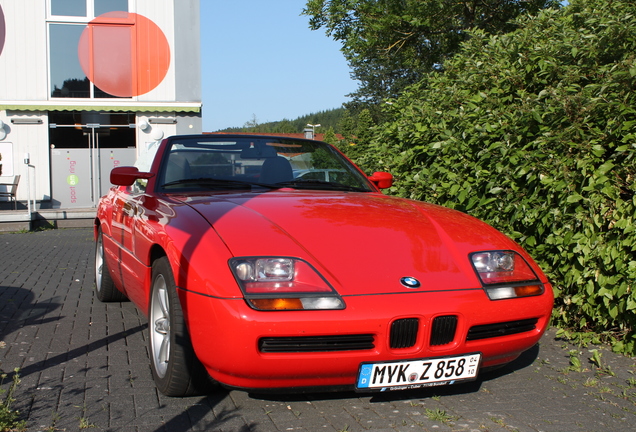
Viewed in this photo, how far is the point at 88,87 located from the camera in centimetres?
1855

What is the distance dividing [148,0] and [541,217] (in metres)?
16.5

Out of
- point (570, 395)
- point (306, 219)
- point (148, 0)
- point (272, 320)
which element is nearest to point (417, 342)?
point (272, 320)

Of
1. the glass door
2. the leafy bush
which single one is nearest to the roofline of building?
the glass door

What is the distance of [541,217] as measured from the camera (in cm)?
462

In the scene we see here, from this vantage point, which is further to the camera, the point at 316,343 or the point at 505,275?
the point at 505,275

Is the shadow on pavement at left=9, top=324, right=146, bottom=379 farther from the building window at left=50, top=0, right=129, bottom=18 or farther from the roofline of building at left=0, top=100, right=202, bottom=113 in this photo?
the building window at left=50, top=0, right=129, bottom=18

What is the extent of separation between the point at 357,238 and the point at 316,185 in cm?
124

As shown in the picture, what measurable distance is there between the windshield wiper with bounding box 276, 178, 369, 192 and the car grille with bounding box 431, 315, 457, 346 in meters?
1.75

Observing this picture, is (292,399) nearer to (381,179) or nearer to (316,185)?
(316,185)

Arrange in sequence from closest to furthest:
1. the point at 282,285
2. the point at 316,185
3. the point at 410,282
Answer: the point at 282,285 → the point at 410,282 → the point at 316,185

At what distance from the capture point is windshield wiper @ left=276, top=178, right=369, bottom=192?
4.39 metres

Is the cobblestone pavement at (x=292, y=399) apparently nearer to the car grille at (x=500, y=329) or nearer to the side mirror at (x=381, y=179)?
the car grille at (x=500, y=329)

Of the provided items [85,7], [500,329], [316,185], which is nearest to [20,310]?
[316,185]

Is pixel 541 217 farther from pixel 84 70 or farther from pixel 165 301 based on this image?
pixel 84 70
